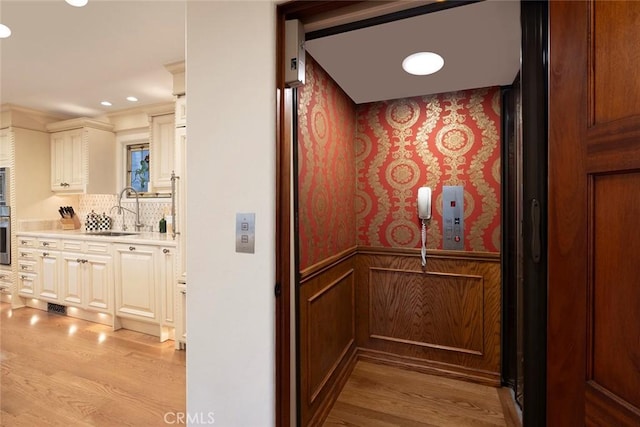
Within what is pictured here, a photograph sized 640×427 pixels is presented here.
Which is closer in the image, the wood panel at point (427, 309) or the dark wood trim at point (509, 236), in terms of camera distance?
the dark wood trim at point (509, 236)

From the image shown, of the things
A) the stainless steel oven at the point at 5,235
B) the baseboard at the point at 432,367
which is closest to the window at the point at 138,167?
the stainless steel oven at the point at 5,235

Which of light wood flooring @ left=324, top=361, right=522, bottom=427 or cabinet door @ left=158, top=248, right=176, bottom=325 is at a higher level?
cabinet door @ left=158, top=248, right=176, bottom=325

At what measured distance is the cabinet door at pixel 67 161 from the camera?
3807 millimetres

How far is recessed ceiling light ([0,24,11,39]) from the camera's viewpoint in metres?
2.08

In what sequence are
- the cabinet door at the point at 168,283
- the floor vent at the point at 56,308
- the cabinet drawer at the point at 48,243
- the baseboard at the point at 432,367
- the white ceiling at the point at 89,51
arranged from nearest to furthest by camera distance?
the white ceiling at the point at 89,51 < the baseboard at the point at 432,367 < the cabinet door at the point at 168,283 < the cabinet drawer at the point at 48,243 < the floor vent at the point at 56,308

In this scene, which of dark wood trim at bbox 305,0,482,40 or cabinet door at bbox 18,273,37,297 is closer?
dark wood trim at bbox 305,0,482,40

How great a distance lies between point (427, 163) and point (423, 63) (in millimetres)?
795

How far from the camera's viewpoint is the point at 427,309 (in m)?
2.43

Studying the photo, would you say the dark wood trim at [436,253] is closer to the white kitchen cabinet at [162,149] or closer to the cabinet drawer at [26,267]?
the white kitchen cabinet at [162,149]

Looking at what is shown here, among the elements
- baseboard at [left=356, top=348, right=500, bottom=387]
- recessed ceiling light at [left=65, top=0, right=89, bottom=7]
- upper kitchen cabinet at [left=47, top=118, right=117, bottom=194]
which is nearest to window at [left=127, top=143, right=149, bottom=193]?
upper kitchen cabinet at [left=47, top=118, right=117, bottom=194]

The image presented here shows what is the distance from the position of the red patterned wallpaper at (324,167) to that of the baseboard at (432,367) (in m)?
0.93

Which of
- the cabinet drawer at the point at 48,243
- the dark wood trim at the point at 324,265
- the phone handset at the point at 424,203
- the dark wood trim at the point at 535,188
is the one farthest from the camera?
the cabinet drawer at the point at 48,243

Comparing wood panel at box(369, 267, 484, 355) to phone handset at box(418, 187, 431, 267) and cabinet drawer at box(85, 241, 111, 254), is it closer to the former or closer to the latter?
phone handset at box(418, 187, 431, 267)

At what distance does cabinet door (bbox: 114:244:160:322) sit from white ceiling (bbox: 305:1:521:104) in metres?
2.33
